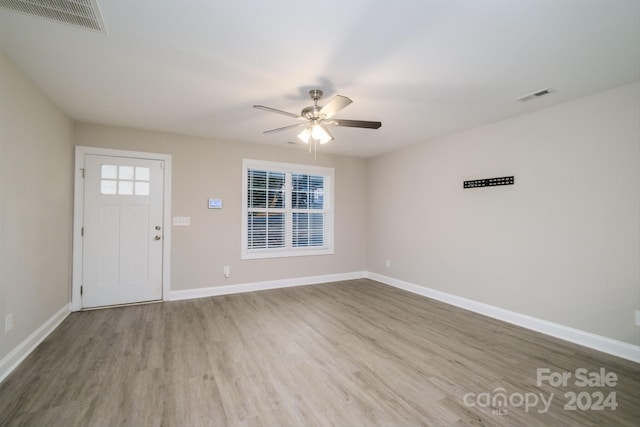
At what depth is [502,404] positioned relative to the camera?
187 cm

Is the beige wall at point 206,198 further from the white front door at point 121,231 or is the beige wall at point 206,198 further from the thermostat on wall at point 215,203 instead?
the white front door at point 121,231

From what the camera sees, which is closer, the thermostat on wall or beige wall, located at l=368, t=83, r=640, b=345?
beige wall, located at l=368, t=83, r=640, b=345

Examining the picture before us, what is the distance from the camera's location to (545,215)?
304 cm

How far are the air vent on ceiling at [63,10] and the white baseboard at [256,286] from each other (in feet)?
11.1

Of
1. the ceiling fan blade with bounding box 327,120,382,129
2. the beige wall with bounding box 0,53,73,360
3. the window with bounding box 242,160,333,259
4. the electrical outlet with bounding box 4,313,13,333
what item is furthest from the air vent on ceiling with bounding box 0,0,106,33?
the window with bounding box 242,160,333,259

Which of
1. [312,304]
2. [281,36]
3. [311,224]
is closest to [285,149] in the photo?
[311,224]

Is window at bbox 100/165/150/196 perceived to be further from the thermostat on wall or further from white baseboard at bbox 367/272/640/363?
white baseboard at bbox 367/272/640/363

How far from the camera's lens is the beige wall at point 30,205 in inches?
85.0

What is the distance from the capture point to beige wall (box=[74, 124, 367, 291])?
3.93 metres

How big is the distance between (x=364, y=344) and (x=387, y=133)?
2.82 metres

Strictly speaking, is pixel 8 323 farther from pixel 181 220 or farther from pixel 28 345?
pixel 181 220

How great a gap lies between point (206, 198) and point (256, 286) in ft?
5.41

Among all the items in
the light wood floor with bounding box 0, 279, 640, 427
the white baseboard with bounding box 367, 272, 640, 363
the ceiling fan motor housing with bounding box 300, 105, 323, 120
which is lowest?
the light wood floor with bounding box 0, 279, 640, 427

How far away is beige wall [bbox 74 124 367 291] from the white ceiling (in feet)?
2.28
